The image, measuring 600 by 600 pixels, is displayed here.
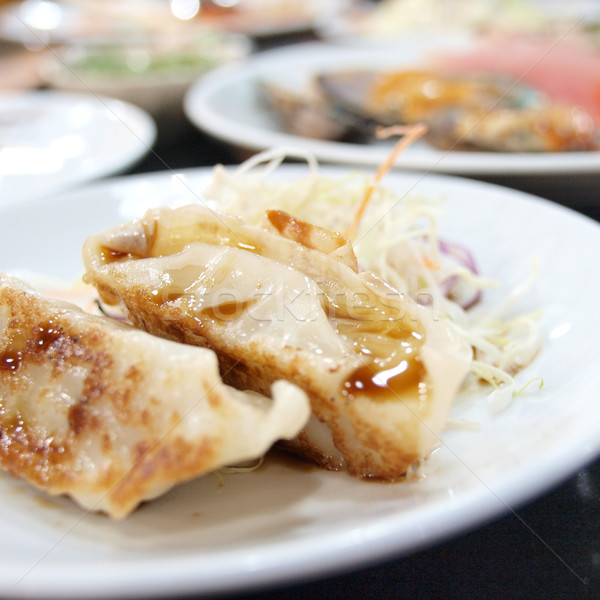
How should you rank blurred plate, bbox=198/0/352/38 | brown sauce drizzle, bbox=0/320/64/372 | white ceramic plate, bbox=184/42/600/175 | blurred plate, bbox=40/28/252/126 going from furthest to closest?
blurred plate, bbox=198/0/352/38, blurred plate, bbox=40/28/252/126, white ceramic plate, bbox=184/42/600/175, brown sauce drizzle, bbox=0/320/64/372

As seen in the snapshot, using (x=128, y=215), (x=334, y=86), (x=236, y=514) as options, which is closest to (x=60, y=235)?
(x=128, y=215)

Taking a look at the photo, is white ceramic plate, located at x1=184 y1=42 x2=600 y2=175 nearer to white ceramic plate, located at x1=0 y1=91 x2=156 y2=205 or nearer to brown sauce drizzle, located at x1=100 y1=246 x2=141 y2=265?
white ceramic plate, located at x1=0 y1=91 x2=156 y2=205

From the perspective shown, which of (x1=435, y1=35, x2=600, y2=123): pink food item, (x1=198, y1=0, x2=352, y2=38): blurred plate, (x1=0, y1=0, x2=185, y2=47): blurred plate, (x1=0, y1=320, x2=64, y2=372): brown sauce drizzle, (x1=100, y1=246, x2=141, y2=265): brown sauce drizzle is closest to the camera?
(x1=0, y1=320, x2=64, y2=372): brown sauce drizzle

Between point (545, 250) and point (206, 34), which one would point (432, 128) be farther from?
point (206, 34)

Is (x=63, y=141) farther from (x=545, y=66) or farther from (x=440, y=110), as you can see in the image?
(x=545, y=66)

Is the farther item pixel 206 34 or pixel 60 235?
pixel 206 34

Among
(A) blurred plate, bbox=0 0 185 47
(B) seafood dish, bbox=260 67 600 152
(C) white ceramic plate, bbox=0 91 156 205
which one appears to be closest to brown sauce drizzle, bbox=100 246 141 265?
(C) white ceramic plate, bbox=0 91 156 205
